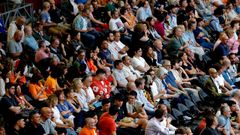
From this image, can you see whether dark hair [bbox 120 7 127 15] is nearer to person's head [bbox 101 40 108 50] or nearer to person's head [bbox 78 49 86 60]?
person's head [bbox 101 40 108 50]

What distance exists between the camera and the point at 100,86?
14.2 meters

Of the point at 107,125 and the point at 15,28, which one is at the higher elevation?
the point at 15,28

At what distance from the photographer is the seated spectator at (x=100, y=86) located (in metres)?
14.1

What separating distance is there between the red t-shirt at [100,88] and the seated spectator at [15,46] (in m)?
1.71

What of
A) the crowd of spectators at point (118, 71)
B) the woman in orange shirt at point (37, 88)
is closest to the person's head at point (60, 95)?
the crowd of spectators at point (118, 71)

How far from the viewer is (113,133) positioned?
12195 millimetres

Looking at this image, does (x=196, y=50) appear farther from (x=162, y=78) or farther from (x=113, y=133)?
(x=113, y=133)

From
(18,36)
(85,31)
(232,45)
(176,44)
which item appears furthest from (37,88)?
(232,45)

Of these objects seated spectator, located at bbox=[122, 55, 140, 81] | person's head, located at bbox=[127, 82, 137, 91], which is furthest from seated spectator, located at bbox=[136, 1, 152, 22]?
person's head, located at bbox=[127, 82, 137, 91]

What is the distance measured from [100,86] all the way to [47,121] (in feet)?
7.57

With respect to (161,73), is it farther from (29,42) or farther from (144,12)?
(144,12)

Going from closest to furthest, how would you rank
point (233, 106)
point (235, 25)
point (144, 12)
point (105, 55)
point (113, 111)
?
point (113, 111) → point (233, 106) → point (105, 55) → point (144, 12) → point (235, 25)

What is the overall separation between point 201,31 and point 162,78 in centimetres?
459

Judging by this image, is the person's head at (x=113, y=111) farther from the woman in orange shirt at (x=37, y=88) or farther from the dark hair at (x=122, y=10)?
the dark hair at (x=122, y=10)
